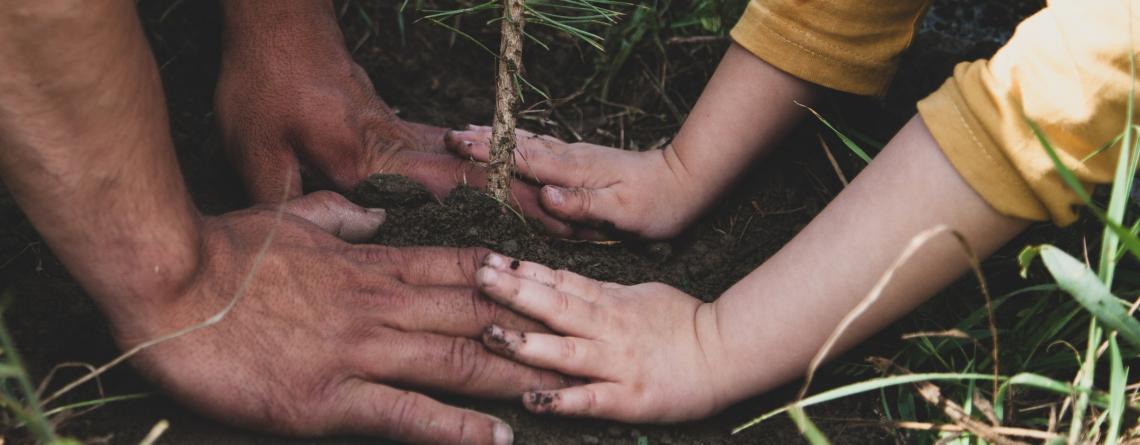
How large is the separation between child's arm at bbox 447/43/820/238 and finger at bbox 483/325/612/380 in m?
0.33

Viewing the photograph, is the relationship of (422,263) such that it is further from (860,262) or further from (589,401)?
(860,262)

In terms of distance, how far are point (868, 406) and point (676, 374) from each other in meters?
0.34

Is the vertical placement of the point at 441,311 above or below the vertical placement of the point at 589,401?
above

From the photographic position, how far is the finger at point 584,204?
60.8 inches

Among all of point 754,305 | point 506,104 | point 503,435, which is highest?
point 506,104


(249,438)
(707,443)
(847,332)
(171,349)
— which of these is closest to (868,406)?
(847,332)

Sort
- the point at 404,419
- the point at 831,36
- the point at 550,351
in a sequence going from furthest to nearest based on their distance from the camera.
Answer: the point at 831,36, the point at 550,351, the point at 404,419

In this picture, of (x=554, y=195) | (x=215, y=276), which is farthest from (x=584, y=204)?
(x=215, y=276)

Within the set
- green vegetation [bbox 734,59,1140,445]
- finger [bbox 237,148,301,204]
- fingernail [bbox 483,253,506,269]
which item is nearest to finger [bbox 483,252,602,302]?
fingernail [bbox 483,253,506,269]

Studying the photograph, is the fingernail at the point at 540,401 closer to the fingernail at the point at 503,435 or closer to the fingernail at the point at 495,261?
the fingernail at the point at 503,435

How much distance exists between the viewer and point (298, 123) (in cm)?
162

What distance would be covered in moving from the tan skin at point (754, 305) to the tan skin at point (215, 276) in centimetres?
5

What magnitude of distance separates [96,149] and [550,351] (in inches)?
25.9

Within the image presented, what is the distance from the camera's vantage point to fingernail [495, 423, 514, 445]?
120cm
